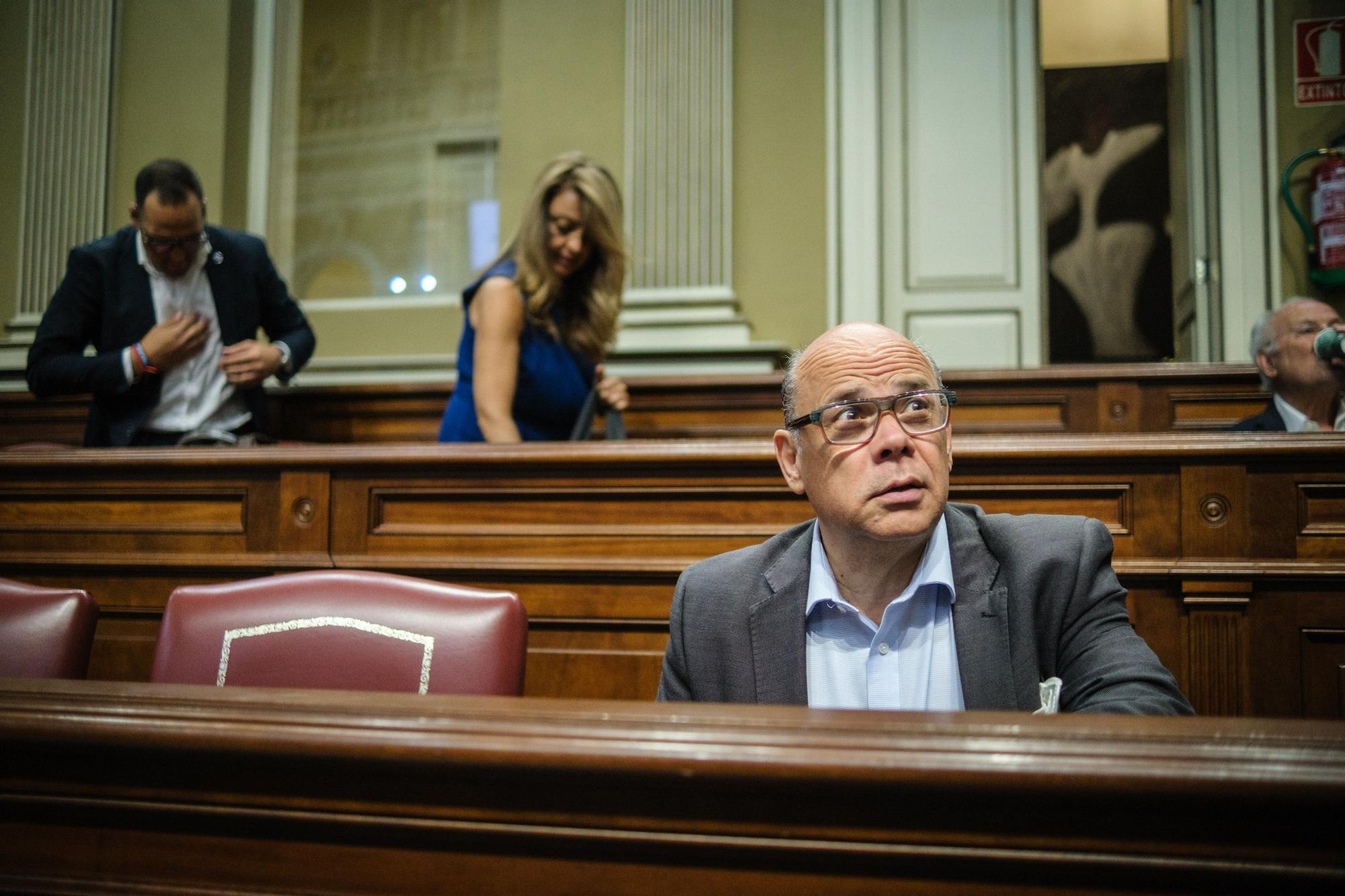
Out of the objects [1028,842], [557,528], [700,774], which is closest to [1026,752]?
[1028,842]

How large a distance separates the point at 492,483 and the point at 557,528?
160mm

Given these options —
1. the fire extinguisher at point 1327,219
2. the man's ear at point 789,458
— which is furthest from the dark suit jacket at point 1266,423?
the fire extinguisher at point 1327,219

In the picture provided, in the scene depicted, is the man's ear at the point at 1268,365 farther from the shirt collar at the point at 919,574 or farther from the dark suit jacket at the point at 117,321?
the dark suit jacket at the point at 117,321

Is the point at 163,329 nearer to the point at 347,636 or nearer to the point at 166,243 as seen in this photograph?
the point at 166,243

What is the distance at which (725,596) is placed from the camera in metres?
1.33

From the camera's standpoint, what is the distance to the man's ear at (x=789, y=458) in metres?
1.47

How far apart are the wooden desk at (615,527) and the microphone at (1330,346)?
43 cm

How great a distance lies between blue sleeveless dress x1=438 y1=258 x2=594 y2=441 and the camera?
2508 millimetres

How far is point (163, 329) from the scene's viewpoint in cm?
275

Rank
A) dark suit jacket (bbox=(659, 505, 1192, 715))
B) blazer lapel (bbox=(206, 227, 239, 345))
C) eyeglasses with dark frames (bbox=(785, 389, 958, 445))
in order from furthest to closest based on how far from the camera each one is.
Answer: blazer lapel (bbox=(206, 227, 239, 345)), eyeglasses with dark frames (bbox=(785, 389, 958, 445)), dark suit jacket (bbox=(659, 505, 1192, 715))

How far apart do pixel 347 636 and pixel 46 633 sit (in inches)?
14.8

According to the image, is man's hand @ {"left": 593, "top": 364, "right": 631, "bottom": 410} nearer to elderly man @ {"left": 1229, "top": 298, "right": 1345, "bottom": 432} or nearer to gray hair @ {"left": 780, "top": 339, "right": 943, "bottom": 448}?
gray hair @ {"left": 780, "top": 339, "right": 943, "bottom": 448}

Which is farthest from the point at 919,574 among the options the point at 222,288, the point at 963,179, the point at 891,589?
the point at 963,179

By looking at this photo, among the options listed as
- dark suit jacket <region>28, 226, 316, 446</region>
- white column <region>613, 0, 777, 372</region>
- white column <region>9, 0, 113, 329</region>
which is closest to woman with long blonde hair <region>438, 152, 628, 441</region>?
dark suit jacket <region>28, 226, 316, 446</region>
